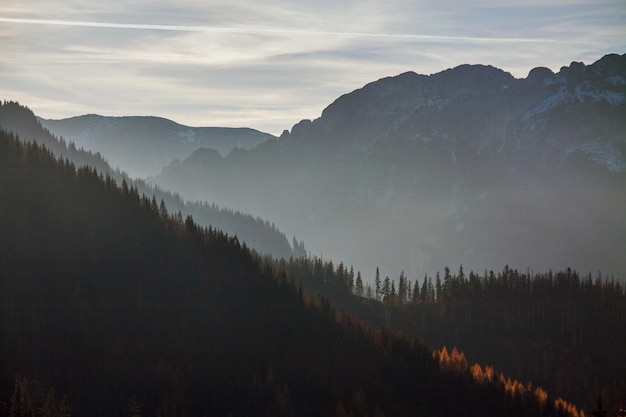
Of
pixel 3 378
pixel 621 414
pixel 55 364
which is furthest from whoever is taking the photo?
pixel 55 364

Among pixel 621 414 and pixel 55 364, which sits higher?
pixel 621 414

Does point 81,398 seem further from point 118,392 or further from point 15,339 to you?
point 15,339

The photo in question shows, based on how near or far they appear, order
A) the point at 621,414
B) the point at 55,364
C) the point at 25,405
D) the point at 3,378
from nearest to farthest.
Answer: the point at 621,414
the point at 25,405
the point at 3,378
the point at 55,364

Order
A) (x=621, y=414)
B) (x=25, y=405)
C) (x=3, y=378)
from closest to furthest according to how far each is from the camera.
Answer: (x=621, y=414) → (x=25, y=405) → (x=3, y=378)

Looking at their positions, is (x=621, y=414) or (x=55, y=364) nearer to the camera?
(x=621, y=414)

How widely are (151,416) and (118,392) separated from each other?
9351mm

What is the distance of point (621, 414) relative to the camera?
88375 millimetres

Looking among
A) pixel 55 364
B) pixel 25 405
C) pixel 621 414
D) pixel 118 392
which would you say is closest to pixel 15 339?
pixel 55 364

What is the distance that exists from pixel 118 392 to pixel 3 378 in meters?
26.6

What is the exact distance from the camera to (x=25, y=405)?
162m

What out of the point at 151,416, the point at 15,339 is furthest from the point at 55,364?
the point at 151,416

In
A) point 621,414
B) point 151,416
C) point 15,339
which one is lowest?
point 151,416

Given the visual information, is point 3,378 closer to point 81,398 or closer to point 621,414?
point 81,398

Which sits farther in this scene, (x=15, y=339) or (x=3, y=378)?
(x=15, y=339)
